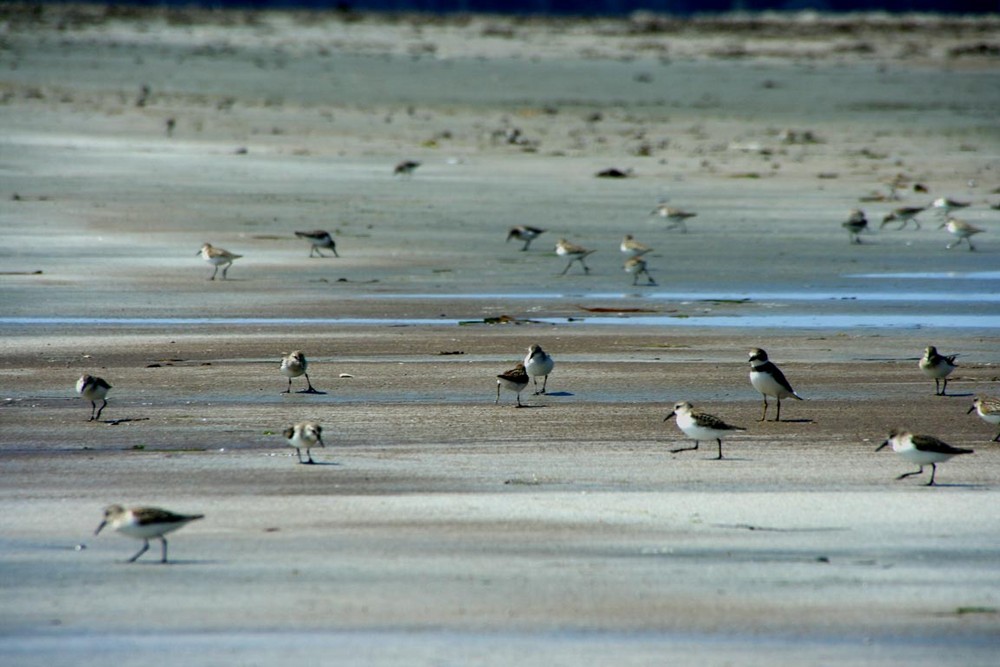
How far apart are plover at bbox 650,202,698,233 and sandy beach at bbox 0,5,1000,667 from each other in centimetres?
45

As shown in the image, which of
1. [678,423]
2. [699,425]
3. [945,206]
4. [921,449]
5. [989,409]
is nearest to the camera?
[921,449]

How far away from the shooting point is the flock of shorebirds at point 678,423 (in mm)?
7879

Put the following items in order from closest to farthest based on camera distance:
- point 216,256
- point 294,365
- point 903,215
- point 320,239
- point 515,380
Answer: point 515,380 < point 294,365 < point 216,256 < point 320,239 < point 903,215

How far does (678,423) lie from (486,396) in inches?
93.5

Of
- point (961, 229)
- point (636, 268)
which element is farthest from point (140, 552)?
point (961, 229)

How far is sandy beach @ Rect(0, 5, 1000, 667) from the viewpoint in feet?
23.7

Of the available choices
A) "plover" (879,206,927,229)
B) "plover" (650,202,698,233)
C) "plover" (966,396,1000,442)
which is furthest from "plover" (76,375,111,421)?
"plover" (879,206,927,229)

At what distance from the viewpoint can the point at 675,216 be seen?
22766mm

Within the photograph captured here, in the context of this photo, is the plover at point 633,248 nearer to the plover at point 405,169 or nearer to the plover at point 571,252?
the plover at point 571,252

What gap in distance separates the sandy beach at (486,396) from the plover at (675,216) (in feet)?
1.48

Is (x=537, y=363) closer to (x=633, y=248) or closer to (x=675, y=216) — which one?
Result: (x=633, y=248)

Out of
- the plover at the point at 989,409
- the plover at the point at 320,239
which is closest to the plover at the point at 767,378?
the plover at the point at 989,409

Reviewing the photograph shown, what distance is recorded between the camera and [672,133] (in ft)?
119

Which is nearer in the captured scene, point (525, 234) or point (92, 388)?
point (92, 388)
